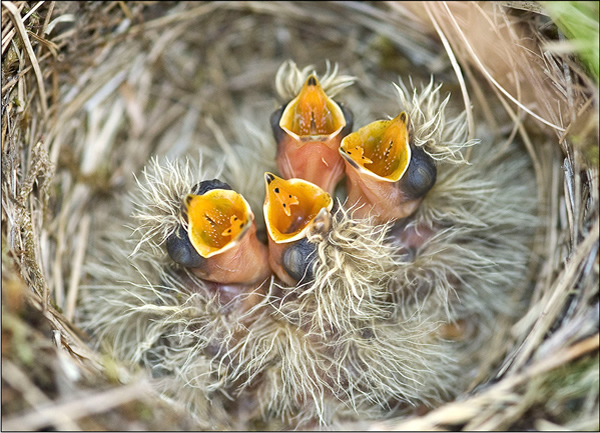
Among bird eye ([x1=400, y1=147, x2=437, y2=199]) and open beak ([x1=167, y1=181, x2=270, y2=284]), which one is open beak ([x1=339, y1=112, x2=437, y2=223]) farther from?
open beak ([x1=167, y1=181, x2=270, y2=284])

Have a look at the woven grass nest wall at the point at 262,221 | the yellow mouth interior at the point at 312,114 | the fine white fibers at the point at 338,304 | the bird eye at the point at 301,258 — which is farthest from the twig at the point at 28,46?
the bird eye at the point at 301,258

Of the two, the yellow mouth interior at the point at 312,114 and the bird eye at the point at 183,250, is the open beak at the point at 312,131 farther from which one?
the bird eye at the point at 183,250

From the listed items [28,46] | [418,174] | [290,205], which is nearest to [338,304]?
[290,205]

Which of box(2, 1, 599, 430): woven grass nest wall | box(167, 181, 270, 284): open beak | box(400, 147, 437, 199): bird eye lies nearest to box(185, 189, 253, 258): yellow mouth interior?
box(167, 181, 270, 284): open beak

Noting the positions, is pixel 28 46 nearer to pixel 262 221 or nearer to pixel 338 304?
pixel 262 221

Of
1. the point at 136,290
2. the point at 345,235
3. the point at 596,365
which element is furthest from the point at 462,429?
the point at 136,290
